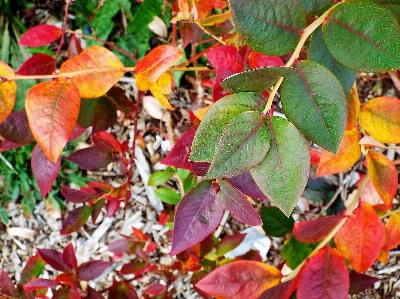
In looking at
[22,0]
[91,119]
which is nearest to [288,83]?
[91,119]

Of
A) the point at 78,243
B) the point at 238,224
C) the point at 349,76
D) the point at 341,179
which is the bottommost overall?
the point at 78,243

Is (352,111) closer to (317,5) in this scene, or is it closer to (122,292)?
(317,5)

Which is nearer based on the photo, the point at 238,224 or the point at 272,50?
the point at 272,50

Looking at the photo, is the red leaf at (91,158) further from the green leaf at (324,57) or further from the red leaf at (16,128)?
the green leaf at (324,57)

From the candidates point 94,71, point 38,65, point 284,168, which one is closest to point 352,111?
point 284,168

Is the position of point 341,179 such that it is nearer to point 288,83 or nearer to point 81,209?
point 81,209

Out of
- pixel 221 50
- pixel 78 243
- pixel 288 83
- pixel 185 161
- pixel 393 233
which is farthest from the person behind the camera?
pixel 78 243

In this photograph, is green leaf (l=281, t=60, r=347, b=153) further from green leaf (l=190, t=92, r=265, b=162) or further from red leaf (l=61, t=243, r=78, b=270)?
red leaf (l=61, t=243, r=78, b=270)
